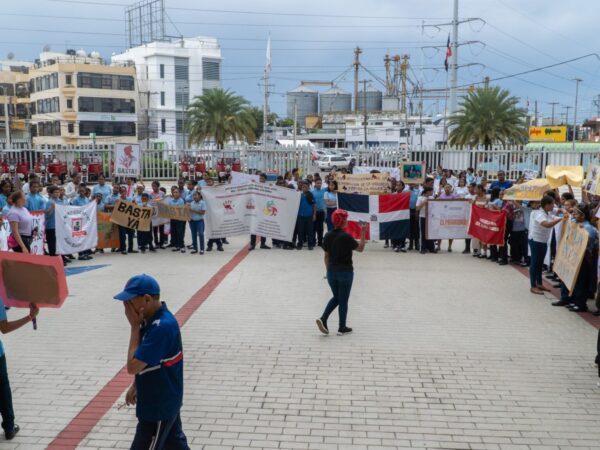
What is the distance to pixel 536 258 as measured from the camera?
11.3 m

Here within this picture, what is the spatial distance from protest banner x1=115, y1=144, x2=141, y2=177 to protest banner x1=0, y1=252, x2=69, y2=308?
16063 millimetres

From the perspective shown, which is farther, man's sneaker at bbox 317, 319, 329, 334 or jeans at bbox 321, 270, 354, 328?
man's sneaker at bbox 317, 319, 329, 334

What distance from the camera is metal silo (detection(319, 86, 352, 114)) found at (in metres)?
141

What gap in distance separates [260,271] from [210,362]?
5.93 metres

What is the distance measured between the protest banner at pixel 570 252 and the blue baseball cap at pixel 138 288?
7523mm

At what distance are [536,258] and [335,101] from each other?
132 meters

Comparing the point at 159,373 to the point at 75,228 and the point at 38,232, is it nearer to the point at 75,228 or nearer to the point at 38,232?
the point at 38,232

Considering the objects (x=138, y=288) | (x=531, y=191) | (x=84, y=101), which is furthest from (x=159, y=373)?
(x=84, y=101)

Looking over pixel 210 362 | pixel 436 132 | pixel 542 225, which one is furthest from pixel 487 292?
pixel 436 132

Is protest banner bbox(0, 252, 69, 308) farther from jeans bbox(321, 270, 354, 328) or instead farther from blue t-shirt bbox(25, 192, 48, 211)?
blue t-shirt bbox(25, 192, 48, 211)

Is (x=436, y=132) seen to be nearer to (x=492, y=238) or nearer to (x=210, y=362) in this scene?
(x=492, y=238)

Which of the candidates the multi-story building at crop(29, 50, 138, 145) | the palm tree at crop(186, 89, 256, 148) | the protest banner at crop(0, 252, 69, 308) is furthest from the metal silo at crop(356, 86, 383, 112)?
the protest banner at crop(0, 252, 69, 308)

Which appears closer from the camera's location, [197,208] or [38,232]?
[38,232]

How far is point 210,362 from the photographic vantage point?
7.78 meters
